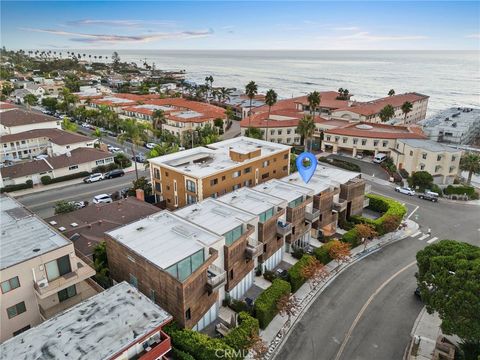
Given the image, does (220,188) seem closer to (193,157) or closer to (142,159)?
(193,157)

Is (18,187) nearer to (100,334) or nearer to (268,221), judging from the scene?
(268,221)

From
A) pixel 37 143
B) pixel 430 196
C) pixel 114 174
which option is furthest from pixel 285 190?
pixel 37 143

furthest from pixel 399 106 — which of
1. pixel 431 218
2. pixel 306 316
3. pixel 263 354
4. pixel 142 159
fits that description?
pixel 263 354

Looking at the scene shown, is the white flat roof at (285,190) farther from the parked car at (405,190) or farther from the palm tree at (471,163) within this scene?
the palm tree at (471,163)

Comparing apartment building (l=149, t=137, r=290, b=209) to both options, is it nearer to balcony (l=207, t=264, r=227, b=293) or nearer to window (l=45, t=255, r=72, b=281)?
balcony (l=207, t=264, r=227, b=293)

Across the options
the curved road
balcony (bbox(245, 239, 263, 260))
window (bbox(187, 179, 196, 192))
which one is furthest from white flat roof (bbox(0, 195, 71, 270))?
the curved road

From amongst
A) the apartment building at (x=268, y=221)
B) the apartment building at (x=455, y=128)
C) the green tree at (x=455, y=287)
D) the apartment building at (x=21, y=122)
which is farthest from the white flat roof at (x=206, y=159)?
the apartment building at (x=455, y=128)
